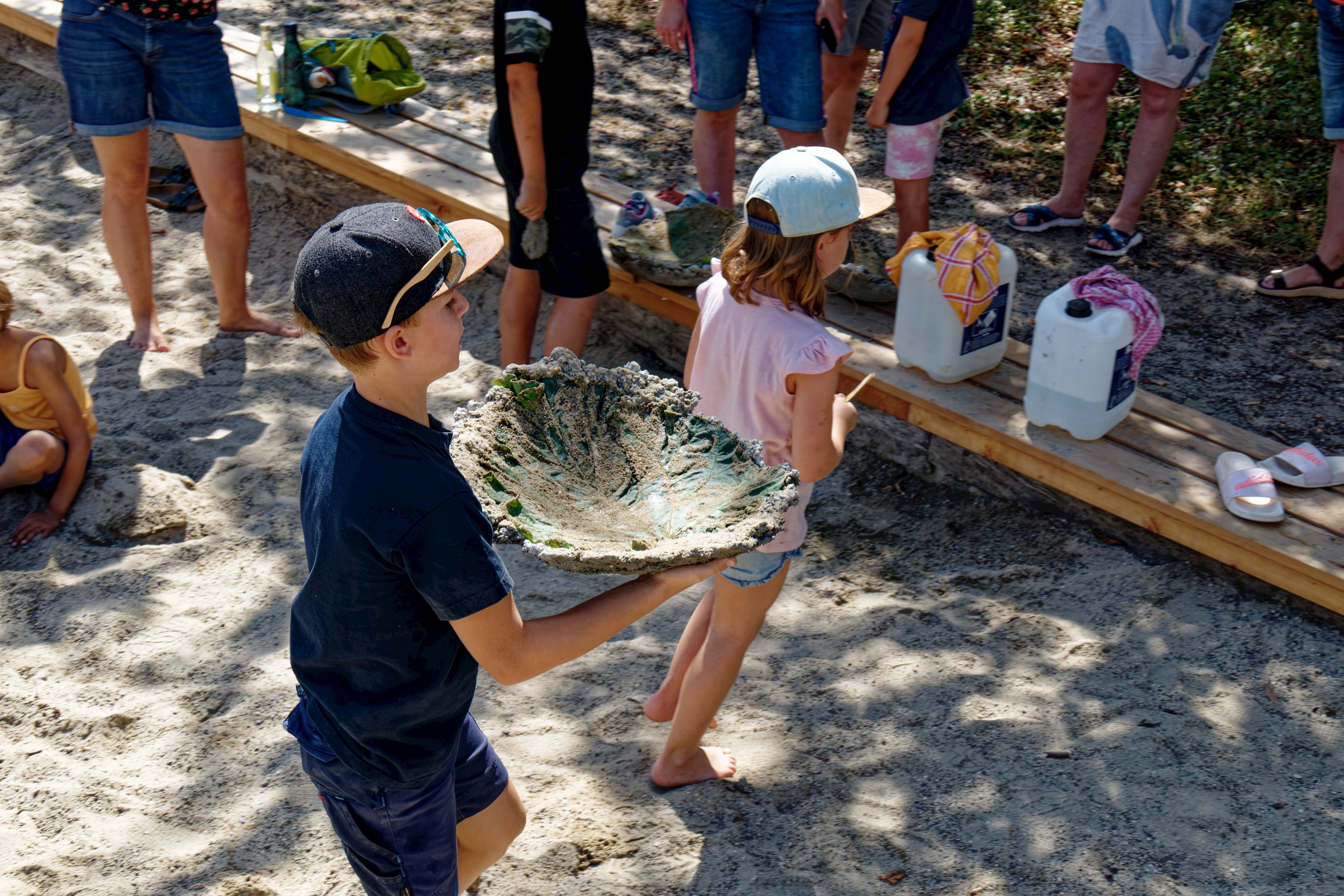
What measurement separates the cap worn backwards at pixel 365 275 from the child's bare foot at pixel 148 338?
11.4ft

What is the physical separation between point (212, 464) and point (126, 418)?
1.70 ft

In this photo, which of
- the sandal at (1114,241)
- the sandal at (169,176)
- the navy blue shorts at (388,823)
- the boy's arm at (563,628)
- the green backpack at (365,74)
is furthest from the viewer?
the sandal at (169,176)

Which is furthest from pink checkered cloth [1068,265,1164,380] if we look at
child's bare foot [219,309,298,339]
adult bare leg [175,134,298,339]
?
child's bare foot [219,309,298,339]

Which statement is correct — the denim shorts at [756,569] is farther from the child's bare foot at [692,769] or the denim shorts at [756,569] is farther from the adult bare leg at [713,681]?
the child's bare foot at [692,769]

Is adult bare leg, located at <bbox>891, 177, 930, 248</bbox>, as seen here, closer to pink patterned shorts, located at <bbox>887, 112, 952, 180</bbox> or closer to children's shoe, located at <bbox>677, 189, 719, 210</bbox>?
pink patterned shorts, located at <bbox>887, 112, 952, 180</bbox>

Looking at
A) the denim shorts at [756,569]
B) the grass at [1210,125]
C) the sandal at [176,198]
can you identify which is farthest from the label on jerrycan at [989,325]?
the sandal at [176,198]

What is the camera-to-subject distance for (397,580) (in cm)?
165

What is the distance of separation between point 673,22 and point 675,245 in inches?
34.2

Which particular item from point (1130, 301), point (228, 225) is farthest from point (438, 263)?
point (228, 225)

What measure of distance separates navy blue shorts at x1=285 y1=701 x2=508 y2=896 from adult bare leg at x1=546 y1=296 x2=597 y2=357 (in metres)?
2.24

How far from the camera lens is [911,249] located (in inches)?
142

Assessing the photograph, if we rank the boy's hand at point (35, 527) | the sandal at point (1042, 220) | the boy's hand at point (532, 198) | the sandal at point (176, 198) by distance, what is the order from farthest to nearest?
1. the sandal at point (176, 198)
2. the sandal at point (1042, 220)
3. the boy's hand at point (532, 198)
4. the boy's hand at point (35, 527)

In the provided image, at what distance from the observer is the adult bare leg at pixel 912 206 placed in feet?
14.4

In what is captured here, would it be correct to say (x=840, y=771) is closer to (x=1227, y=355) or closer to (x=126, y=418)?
(x=1227, y=355)
